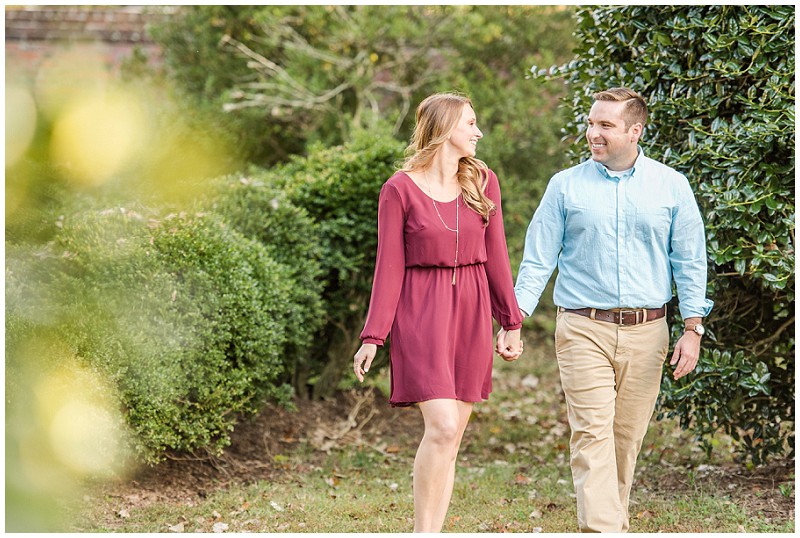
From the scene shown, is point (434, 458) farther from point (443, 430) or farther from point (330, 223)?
point (330, 223)

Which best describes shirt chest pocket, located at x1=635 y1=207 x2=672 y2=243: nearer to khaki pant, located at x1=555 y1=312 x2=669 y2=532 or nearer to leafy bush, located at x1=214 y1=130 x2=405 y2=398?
khaki pant, located at x1=555 y1=312 x2=669 y2=532

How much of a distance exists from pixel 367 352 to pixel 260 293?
1.79 metres

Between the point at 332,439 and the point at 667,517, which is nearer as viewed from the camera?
the point at 667,517

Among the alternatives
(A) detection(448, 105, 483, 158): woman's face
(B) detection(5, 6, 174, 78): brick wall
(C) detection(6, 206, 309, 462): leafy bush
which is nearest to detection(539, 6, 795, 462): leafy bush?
(A) detection(448, 105, 483, 158): woman's face

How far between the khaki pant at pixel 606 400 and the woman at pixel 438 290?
1.01 ft

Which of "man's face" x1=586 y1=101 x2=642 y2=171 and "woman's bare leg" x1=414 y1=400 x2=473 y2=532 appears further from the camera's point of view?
"man's face" x1=586 y1=101 x2=642 y2=171

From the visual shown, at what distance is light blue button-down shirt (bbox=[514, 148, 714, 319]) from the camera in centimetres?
374

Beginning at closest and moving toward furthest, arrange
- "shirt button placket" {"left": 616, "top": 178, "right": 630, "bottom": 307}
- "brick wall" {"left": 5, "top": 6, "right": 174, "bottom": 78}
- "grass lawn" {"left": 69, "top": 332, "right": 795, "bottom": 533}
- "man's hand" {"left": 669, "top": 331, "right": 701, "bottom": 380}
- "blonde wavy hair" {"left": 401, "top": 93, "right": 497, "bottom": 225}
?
"blonde wavy hair" {"left": 401, "top": 93, "right": 497, "bottom": 225} < "shirt button placket" {"left": 616, "top": 178, "right": 630, "bottom": 307} < "man's hand" {"left": 669, "top": 331, "right": 701, "bottom": 380} < "grass lawn" {"left": 69, "top": 332, "right": 795, "bottom": 533} < "brick wall" {"left": 5, "top": 6, "right": 174, "bottom": 78}

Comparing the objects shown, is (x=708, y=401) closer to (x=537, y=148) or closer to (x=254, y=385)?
(x=254, y=385)

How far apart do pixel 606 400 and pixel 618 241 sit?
698mm

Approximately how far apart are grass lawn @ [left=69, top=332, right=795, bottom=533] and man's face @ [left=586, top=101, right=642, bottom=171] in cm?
186

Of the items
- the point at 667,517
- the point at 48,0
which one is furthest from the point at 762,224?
the point at 48,0

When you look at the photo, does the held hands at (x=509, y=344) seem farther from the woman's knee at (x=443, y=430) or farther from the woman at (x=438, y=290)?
the woman's knee at (x=443, y=430)

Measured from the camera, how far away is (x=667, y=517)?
174 inches
